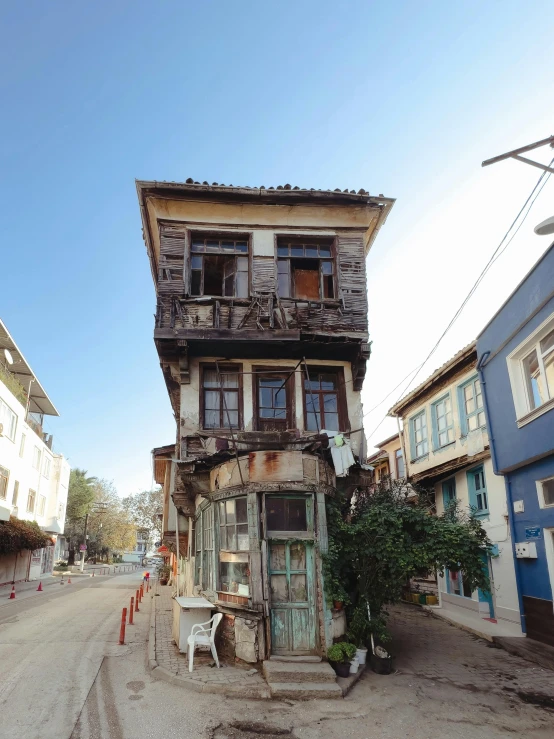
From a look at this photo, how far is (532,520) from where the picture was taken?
Result: 1158 cm

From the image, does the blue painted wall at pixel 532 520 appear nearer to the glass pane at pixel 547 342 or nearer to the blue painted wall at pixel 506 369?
the blue painted wall at pixel 506 369

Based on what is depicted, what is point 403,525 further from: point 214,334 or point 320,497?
point 214,334

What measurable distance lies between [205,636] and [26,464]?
94.3ft

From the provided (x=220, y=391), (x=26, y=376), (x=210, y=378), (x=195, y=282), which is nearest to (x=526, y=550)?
(x=220, y=391)

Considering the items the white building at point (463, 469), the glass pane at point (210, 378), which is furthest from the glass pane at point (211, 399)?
the white building at point (463, 469)

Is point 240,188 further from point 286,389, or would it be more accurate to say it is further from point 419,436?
point 419,436

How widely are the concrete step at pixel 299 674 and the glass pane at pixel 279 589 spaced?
1.16 m

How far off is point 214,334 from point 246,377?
4.66 feet

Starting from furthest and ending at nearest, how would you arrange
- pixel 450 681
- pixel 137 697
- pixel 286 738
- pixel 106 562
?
pixel 106 562
pixel 450 681
pixel 137 697
pixel 286 738

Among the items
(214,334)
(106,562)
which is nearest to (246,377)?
(214,334)

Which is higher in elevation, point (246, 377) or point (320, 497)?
point (246, 377)

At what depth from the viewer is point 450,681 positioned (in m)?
8.70

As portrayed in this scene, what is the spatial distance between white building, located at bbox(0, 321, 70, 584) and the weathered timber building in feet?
61.7

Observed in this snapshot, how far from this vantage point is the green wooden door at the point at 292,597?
9062 mm
